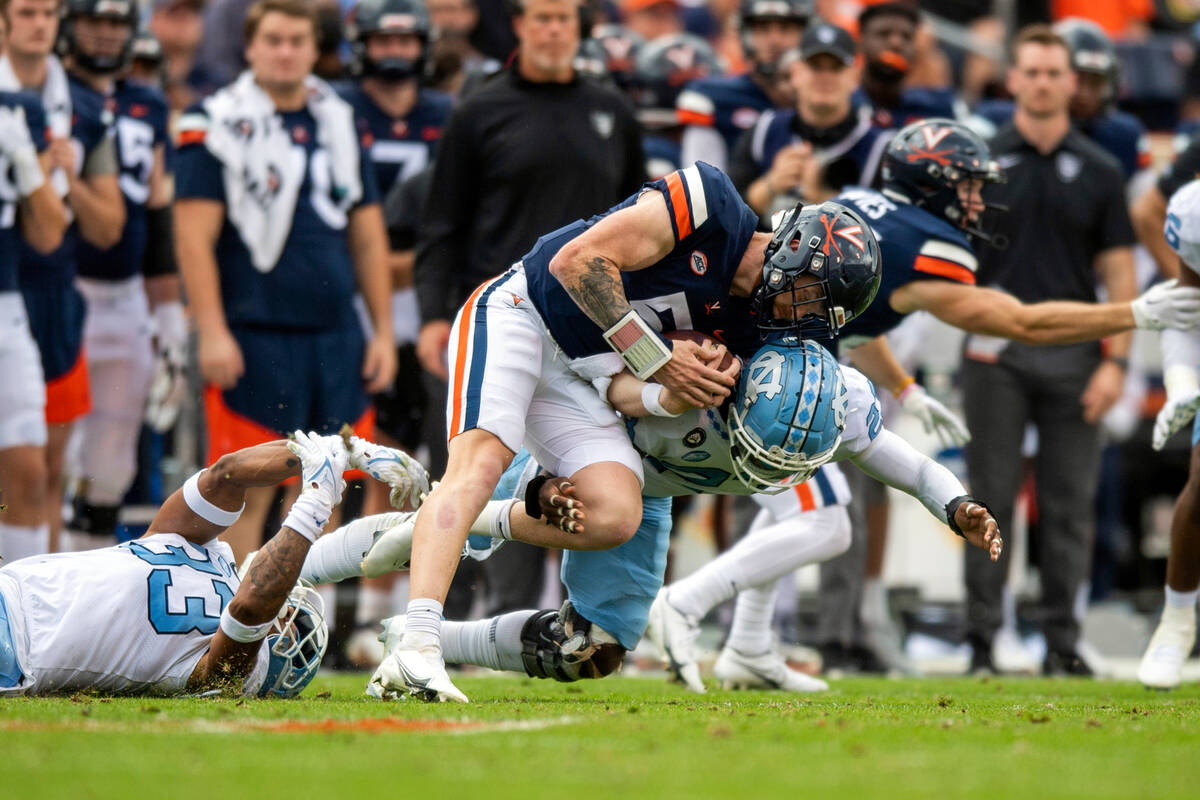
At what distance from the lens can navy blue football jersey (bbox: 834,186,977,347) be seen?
251 inches

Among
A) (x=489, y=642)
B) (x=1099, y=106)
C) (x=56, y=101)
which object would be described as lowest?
(x=489, y=642)

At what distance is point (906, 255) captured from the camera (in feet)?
20.9

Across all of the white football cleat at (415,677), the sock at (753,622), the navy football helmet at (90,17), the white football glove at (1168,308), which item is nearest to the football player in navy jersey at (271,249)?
the navy football helmet at (90,17)

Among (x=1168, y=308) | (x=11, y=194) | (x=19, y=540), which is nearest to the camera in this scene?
(x=1168, y=308)

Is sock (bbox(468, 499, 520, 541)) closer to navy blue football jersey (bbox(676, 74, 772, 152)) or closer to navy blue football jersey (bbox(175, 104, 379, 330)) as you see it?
navy blue football jersey (bbox(175, 104, 379, 330))

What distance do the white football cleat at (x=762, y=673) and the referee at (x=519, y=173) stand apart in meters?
1.15

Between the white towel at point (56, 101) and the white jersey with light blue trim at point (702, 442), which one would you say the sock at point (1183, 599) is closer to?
the white jersey with light blue trim at point (702, 442)

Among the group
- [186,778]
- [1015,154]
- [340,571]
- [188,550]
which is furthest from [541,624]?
[1015,154]

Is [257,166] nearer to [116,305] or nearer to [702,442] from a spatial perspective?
[116,305]

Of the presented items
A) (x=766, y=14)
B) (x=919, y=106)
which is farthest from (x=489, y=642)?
(x=766, y=14)

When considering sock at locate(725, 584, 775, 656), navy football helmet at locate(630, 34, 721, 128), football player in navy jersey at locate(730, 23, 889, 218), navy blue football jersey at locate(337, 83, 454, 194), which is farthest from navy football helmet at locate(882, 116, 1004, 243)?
navy football helmet at locate(630, 34, 721, 128)

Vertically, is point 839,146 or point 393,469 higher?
point 839,146

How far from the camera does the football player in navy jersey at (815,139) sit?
8.10 meters

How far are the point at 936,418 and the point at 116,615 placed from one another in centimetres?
343
